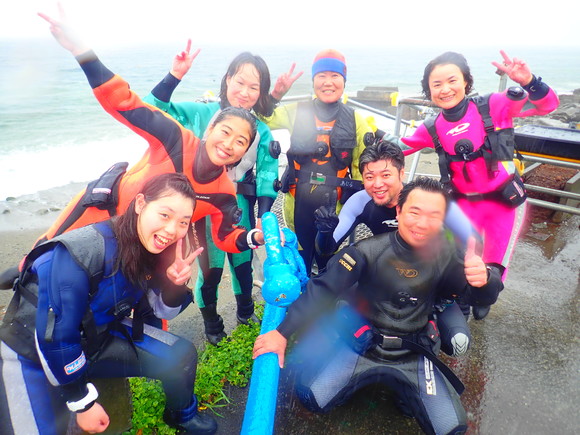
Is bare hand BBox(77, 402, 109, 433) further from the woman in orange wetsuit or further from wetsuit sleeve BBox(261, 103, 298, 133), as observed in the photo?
wetsuit sleeve BBox(261, 103, 298, 133)

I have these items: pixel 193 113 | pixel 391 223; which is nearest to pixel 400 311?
pixel 391 223

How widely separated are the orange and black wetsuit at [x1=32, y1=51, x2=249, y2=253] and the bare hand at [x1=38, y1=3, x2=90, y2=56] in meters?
0.05

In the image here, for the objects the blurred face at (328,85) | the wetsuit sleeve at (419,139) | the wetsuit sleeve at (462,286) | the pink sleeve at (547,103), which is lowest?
the wetsuit sleeve at (462,286)

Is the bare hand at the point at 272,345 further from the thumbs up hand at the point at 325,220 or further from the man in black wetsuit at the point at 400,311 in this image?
the thumbs up hand at the point at 325,220

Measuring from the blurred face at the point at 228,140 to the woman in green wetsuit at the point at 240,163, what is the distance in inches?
17.5

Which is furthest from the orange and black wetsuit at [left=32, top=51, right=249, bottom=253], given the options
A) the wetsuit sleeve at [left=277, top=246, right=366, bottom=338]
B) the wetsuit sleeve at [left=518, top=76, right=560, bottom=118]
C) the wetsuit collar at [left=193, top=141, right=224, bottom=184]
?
the wetsuit sleeve at [left=518, top=76, right=560, bottom=118]

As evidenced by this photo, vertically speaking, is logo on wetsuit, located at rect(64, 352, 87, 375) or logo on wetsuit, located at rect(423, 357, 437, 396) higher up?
logo on wetsuit, located at rect(64, 352, 87, 375)

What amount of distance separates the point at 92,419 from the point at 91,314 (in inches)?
20.4

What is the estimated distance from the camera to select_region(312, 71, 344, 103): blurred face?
10.9ft

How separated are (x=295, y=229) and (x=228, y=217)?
1.01 meters

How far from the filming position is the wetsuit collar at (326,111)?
338cm

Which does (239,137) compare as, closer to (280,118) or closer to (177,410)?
(280,118)

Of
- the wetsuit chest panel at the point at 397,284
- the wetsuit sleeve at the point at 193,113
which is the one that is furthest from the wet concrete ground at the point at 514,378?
the wetsuit sleeve at the point at 193,113

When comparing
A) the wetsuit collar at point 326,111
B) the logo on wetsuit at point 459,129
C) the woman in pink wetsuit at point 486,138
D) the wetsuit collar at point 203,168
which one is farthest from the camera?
the wetsuit collar at point 326,111
